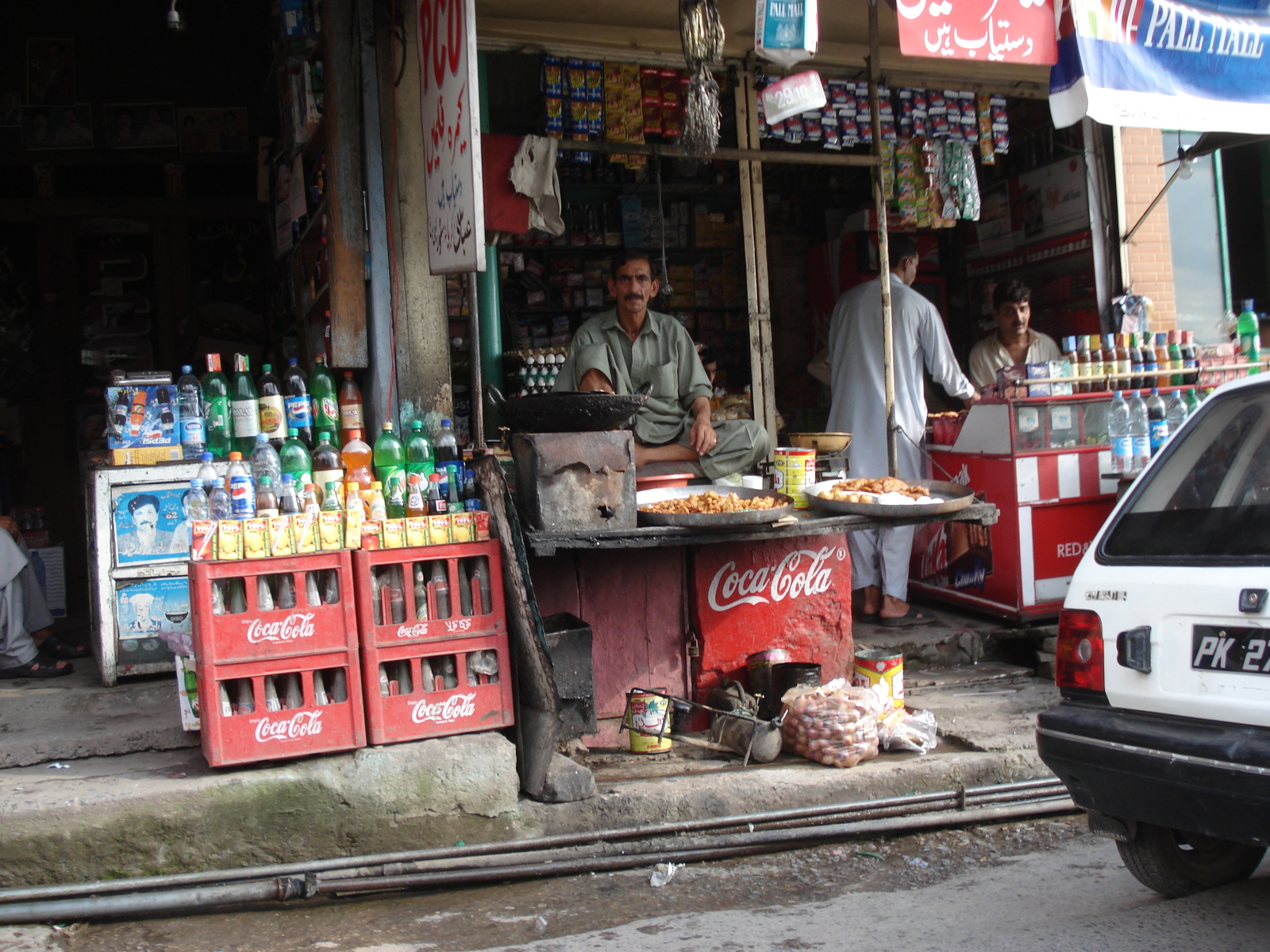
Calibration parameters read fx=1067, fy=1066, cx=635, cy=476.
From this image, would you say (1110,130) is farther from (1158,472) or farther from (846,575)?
(1158,472)

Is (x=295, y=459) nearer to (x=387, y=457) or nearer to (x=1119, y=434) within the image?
(x=387, y=457)

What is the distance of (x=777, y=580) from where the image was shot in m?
5.04

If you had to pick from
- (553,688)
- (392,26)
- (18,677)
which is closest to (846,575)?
(553,688)

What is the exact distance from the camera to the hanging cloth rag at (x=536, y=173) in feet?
18.7

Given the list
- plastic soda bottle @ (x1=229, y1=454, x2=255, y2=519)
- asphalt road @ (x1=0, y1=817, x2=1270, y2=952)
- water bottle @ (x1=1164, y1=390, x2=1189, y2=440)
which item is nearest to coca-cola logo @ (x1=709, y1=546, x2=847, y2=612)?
asphalt road @ (x1=0, y1=817, x2=1270, y2=952)

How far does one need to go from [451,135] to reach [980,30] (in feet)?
8.73

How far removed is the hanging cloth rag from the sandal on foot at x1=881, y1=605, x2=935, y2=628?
3027 mm

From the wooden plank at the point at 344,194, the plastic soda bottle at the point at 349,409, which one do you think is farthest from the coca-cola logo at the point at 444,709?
the wooden plank at the point at 344,194

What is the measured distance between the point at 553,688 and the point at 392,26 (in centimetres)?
304

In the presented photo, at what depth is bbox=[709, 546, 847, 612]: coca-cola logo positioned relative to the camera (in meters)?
4.95

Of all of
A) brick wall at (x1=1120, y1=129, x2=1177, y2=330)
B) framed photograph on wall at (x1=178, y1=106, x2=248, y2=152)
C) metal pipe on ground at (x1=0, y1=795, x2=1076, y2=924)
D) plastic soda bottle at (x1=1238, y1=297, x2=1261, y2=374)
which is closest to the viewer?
metal pipe on ground at (x1=0, y1=795, x2=1076, y2=924)

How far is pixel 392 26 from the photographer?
4797 millimetres

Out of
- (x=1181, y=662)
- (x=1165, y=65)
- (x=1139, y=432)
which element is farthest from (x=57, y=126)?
(x=1181, y=662)

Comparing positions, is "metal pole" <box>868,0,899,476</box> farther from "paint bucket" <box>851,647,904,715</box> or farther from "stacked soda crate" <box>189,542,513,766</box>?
"stacked soda crate" <box>189,542,513,766</box>
